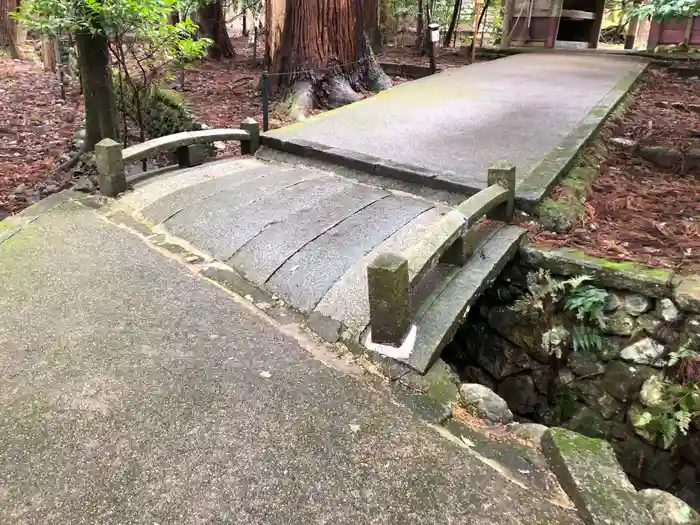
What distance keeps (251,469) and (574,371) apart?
258cm

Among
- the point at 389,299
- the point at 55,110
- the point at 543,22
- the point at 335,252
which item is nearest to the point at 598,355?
the point at 389,299

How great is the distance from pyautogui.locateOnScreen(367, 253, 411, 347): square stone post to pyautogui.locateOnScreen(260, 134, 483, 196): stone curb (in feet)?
6.10

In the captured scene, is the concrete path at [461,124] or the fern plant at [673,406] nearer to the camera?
the fern plant at [673,406]

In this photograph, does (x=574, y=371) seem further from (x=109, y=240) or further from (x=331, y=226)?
(x=109, y=240)

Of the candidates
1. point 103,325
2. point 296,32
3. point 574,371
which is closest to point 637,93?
point 296,32

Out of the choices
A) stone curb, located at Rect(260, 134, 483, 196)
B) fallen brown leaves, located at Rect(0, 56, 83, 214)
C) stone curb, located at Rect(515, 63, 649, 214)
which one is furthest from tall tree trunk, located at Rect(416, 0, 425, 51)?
stone curb, located at Rect(260, 134, 483, 196)

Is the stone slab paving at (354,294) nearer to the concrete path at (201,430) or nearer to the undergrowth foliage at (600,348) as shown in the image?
the concrete path at (201,430)

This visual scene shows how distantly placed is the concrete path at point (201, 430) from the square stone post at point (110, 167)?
161 centimetres

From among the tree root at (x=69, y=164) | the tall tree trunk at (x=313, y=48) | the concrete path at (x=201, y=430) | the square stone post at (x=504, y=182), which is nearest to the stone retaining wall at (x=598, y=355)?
the square stone post at (x=504, y=182)

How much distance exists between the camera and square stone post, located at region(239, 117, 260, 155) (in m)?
6.23

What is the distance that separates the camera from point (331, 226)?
4406 millimetres

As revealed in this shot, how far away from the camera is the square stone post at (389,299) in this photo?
299cm

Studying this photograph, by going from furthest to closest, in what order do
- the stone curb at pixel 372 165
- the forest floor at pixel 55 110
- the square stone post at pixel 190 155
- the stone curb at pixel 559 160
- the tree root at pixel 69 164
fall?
the tree root at pixel 69 164 → the forest floor at pixel 55 110 → the square stone post at pixel 190 155 → the stone curb at pixel 372 165 → the stone curb at pixel 559 160

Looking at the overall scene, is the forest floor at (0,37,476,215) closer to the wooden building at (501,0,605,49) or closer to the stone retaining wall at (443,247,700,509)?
the wooden building at (501,0,605,49)
